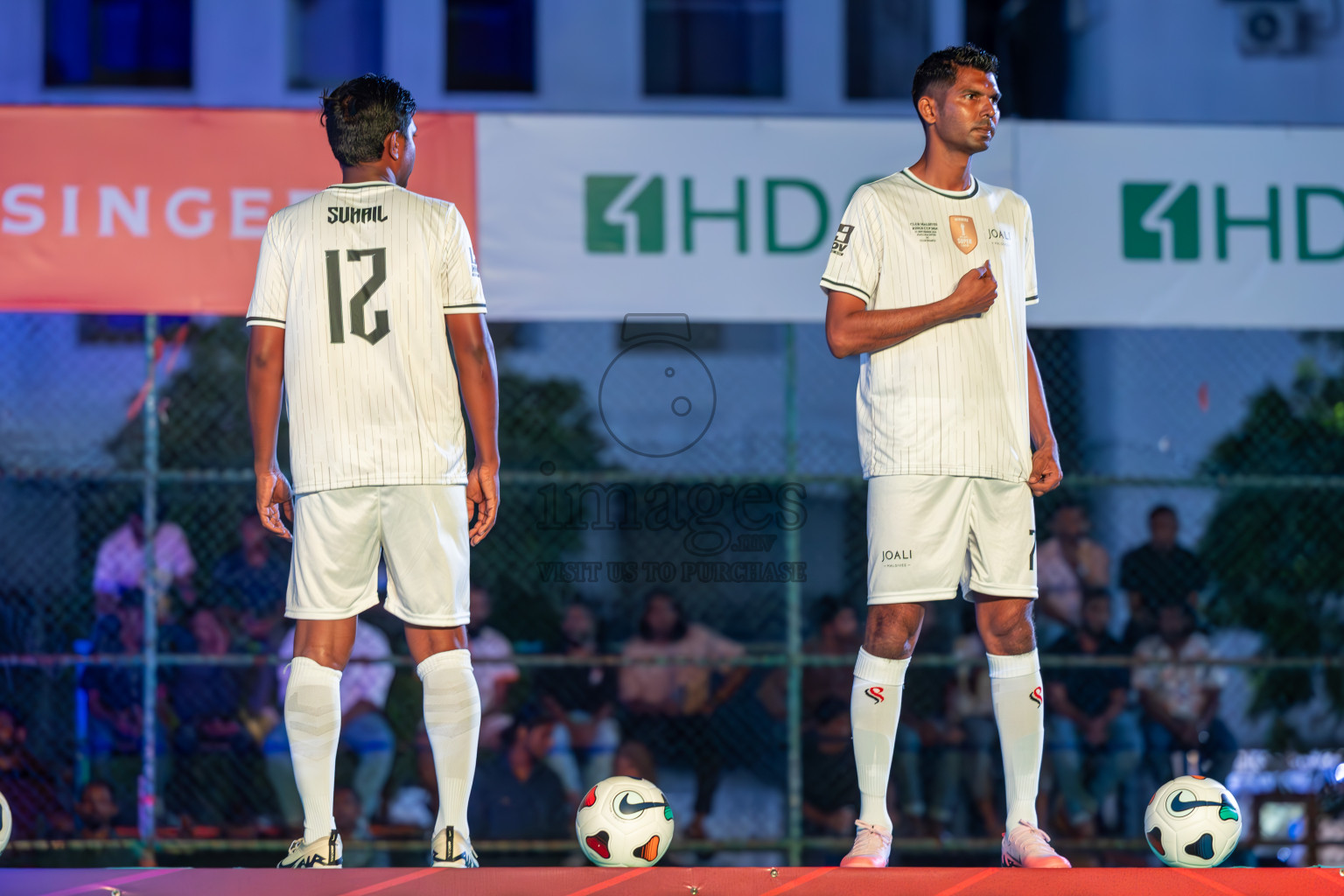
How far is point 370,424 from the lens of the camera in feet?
10.2

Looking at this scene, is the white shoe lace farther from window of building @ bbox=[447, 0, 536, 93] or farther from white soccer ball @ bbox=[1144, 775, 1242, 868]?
window of building @ bbox=[447, 0, 536, 93]

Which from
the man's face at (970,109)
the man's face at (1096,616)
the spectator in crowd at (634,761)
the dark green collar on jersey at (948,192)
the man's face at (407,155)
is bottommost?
the spectator in crowd at (634,761)

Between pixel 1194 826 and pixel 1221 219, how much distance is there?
10.7 feet

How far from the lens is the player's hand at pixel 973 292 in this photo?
122 inches

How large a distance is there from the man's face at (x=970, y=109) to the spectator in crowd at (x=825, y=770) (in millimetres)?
3763

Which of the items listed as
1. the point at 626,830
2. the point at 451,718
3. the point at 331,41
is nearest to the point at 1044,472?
the point at 626,830

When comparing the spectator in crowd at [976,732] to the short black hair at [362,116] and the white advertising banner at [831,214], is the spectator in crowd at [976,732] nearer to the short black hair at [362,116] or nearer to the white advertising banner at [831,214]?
the white advertising banner at [831,214]

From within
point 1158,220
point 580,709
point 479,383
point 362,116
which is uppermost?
point 1158,220

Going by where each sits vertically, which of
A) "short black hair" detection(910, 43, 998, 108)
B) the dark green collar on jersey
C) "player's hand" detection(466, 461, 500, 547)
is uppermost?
"short black hair" detection(910, 43, 998, 108)

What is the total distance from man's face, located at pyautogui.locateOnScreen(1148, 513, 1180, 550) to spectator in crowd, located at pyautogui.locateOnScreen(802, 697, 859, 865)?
1.69 metres

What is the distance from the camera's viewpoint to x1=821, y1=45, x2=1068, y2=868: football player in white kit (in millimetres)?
3168

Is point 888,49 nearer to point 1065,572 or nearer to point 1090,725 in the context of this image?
point 1065,572

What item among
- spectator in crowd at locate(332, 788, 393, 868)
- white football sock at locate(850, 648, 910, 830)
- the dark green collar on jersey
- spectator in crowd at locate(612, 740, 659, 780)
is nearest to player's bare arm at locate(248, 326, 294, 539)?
white football sock at locate(850, 648, 910, 830)

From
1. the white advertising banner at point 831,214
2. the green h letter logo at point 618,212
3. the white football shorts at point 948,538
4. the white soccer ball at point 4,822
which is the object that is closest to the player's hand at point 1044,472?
the white football shorts at point 948,538
